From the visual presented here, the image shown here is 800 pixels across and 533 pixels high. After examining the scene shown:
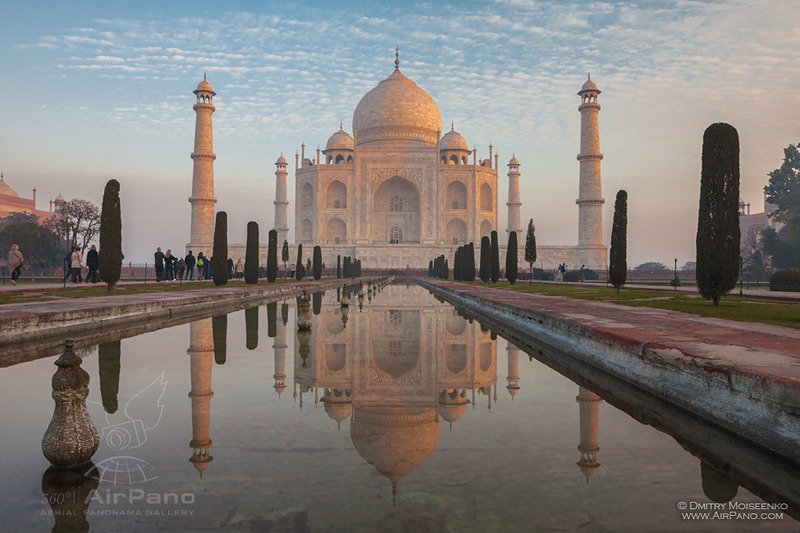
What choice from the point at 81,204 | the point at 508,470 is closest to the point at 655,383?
the point at 508,470

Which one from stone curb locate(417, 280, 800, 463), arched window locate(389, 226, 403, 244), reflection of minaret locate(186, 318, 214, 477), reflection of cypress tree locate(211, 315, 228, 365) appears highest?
arched window locate(389, 226, 403, 244)

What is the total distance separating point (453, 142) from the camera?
52.4 metres

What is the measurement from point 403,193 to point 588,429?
155 ft

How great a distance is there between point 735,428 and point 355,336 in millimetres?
4243

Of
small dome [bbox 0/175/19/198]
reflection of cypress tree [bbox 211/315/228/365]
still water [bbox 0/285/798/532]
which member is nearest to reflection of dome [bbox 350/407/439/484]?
still water [bbox 0/285/798/532]

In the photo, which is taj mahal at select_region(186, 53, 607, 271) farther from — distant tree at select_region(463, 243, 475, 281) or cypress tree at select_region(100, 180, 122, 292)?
cypress tree at select_region(100, 180, 122, 292)

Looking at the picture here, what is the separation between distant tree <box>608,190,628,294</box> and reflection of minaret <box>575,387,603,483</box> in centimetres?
1079

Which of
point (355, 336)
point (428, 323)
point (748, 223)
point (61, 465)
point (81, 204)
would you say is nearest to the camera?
point (61, 465)

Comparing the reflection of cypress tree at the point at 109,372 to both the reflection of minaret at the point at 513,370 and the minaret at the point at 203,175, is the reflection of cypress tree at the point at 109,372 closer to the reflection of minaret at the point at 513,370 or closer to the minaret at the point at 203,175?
the reflection of minaret at the point at 513,370

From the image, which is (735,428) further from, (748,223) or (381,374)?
(748,223)

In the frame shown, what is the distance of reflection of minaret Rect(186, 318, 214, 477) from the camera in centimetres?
243

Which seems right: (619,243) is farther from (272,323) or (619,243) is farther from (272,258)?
(272,258)

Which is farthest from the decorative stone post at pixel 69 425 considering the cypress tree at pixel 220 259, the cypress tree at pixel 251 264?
the cypress tree at pixel 251 264

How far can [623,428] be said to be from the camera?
2930mm
